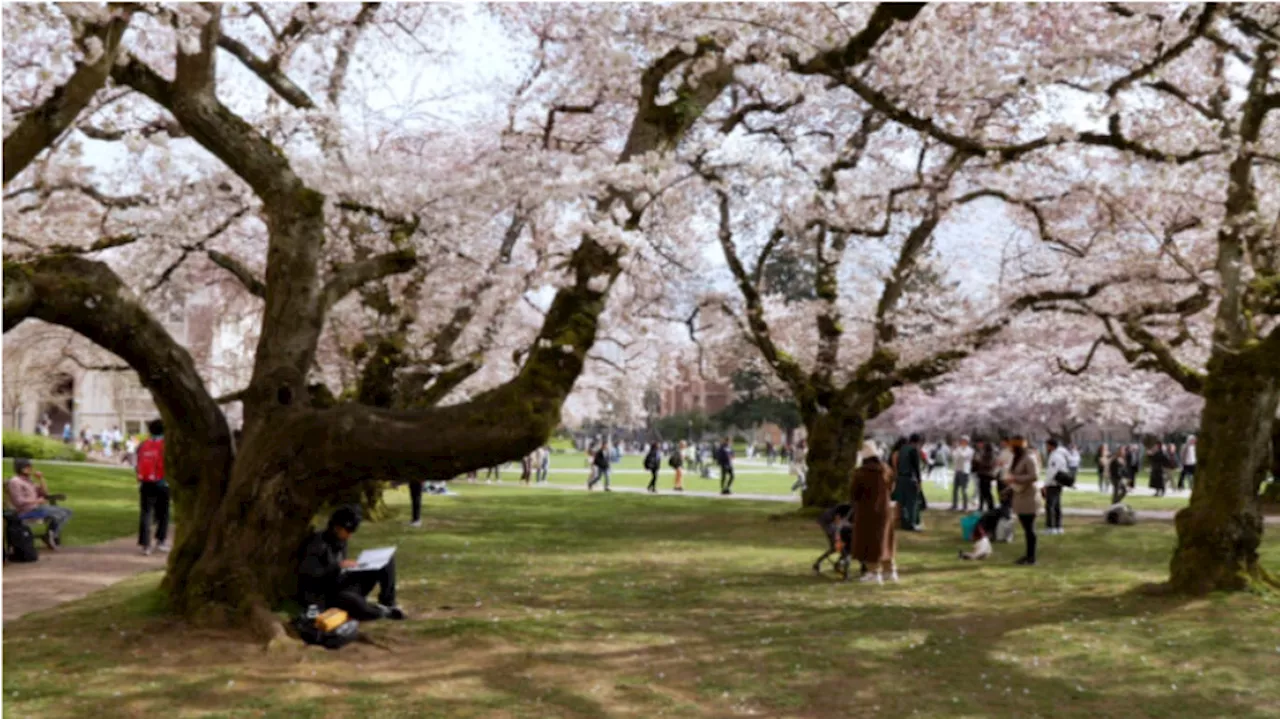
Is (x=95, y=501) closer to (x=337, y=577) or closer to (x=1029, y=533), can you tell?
(x=337, y=577)

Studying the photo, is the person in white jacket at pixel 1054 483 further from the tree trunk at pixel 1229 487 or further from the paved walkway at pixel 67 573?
→ the paved walkway at pixel 67 573

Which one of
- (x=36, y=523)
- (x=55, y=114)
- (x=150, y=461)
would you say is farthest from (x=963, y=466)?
(x=55, y=114)

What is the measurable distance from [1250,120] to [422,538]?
11.7 metres

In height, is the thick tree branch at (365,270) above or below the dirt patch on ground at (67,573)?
above

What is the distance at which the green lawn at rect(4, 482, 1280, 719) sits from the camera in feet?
21.3

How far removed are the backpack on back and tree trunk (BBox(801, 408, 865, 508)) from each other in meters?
11.0

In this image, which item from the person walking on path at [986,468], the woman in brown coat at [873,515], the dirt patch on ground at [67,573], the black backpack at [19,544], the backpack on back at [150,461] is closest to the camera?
the dirt patch on ground at [67,573]

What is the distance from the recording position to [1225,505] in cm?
1039

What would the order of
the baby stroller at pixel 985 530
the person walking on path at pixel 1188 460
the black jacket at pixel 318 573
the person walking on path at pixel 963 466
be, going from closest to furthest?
the black jacket at pixel 318 573 → the baby stroller at pixel 985 530 → the person walking on path at pixel 963 466 → the person walking on path at pixel 1188 460

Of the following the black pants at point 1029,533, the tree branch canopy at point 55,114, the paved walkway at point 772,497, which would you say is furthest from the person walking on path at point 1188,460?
the tree branch canopy at point 55,114

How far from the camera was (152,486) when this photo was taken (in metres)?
13.6

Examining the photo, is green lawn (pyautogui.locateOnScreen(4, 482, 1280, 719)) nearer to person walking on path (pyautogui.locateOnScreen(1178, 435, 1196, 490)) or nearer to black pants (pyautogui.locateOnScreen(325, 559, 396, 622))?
black pants (pyautogui.locateOnScreen(325, 559, 396, 622))

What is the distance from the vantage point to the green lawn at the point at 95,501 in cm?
1641

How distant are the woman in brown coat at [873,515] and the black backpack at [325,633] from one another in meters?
5.85
